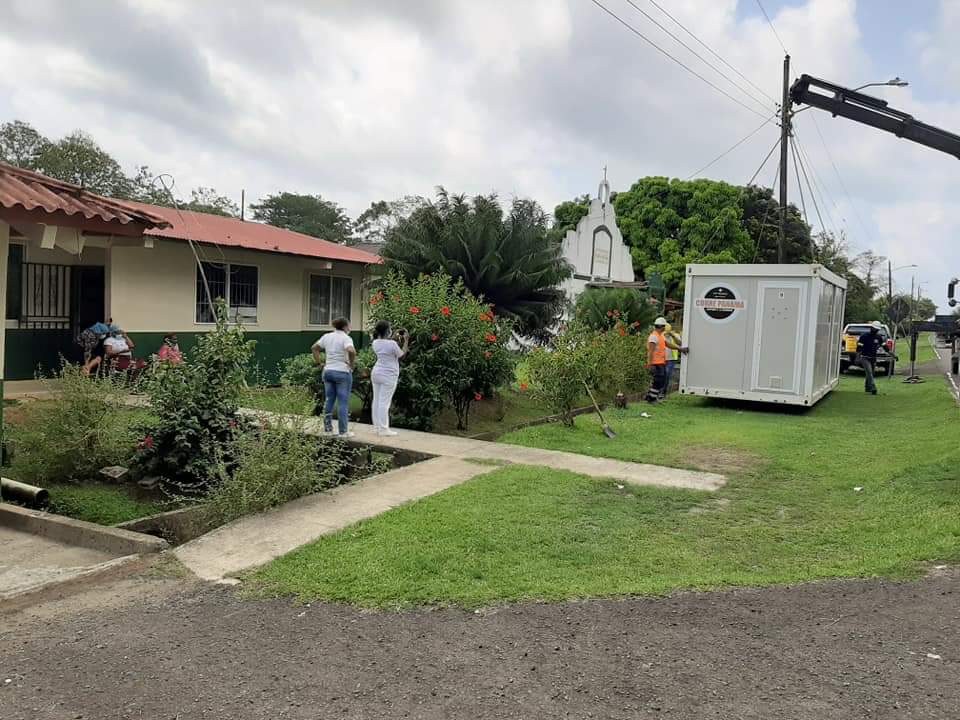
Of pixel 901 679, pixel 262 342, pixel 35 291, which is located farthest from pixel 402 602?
pixel 262 342

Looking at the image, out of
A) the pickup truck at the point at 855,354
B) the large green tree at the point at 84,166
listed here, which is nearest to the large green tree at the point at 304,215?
the large green tree at the point at 84,166

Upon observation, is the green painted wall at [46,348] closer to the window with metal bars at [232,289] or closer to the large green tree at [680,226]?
the window with metal bars at [232,289]

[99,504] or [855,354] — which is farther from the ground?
[855,354]

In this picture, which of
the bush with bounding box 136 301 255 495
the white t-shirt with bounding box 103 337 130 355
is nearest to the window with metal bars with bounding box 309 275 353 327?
the white t-shirt with bounding box 103 337 130 355

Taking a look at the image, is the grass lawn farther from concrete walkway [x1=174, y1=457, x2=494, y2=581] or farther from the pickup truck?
the pickup truck

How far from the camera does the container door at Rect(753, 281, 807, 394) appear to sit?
43.2 feet

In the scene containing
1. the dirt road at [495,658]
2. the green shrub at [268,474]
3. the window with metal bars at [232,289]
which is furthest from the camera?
the window with metal bars at [232,289]

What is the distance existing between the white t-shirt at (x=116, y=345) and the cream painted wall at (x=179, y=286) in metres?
0.89

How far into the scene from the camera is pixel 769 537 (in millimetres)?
6043

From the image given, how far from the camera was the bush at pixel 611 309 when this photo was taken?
56.6ft

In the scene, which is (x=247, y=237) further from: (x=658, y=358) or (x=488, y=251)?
(x=658, y=358)

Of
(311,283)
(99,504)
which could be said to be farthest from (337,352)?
(311,283)

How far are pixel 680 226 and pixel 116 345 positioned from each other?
2858 centimetres

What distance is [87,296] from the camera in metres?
13.6
